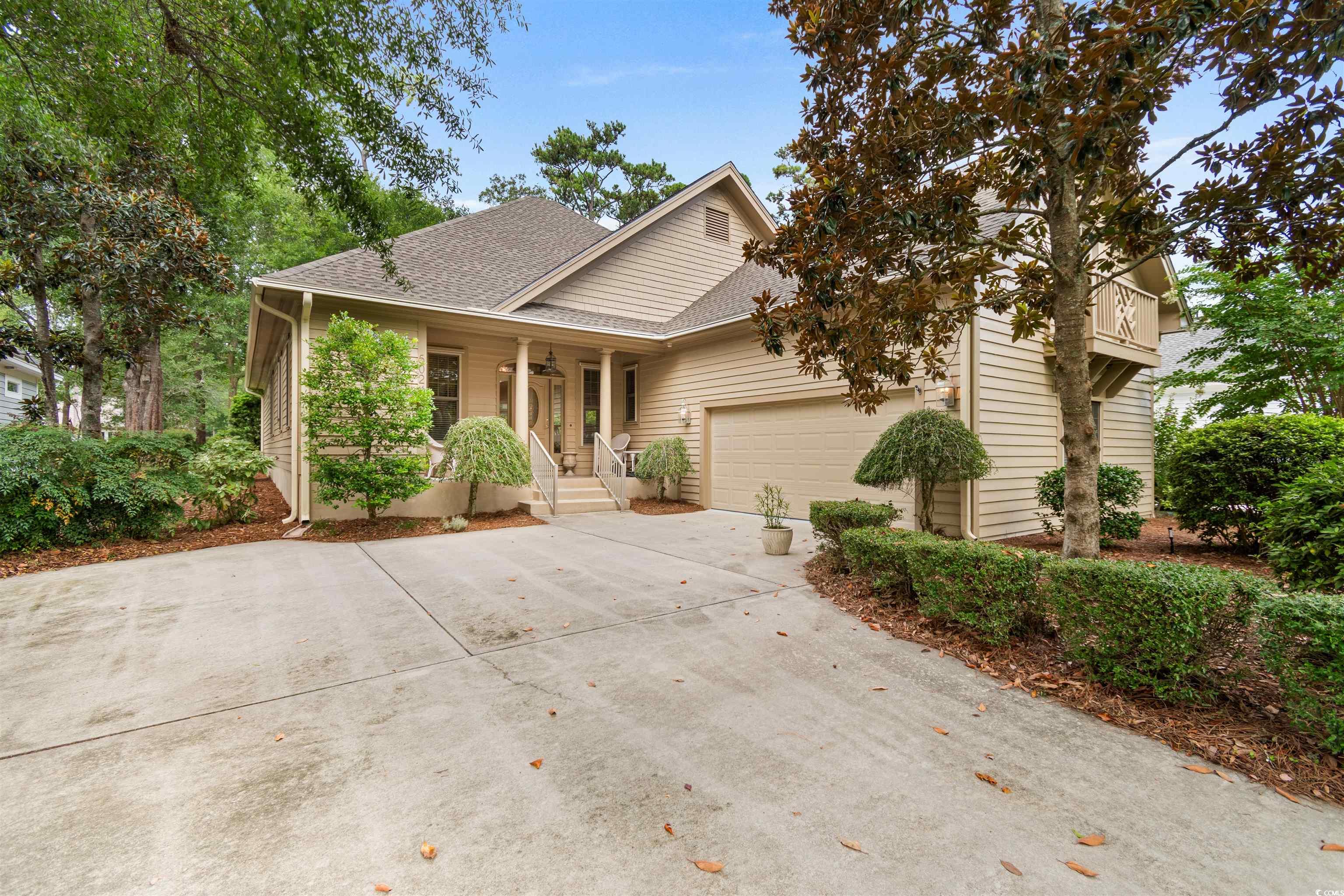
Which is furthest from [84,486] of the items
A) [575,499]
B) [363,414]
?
[575,499]

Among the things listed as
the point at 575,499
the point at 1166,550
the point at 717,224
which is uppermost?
the point at 717,224

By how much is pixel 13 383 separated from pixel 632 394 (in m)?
25.3

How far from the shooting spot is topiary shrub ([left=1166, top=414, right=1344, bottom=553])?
595cm

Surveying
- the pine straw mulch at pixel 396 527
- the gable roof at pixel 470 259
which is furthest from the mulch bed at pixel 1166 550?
the gable roof at pixel 470 259

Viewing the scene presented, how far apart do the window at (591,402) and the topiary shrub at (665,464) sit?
1.73m

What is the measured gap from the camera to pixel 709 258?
13266 millimetres

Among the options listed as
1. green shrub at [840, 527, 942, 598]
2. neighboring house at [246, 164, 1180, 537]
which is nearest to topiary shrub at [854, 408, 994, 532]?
neighboring house at [246, 164, 1180, 537]

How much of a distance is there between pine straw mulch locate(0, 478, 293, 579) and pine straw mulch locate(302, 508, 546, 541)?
606 mm

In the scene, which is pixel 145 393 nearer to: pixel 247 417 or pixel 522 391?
pixel 247 417

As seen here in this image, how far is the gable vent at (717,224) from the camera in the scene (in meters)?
13.3

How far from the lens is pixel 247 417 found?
20.5m

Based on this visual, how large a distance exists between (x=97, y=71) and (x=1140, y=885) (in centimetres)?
862

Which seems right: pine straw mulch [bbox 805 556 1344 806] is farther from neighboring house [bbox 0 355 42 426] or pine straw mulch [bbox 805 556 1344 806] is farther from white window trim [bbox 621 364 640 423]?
neighboring house [bbox 0 355 42 426]

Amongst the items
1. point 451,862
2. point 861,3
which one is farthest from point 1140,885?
point 861,3
